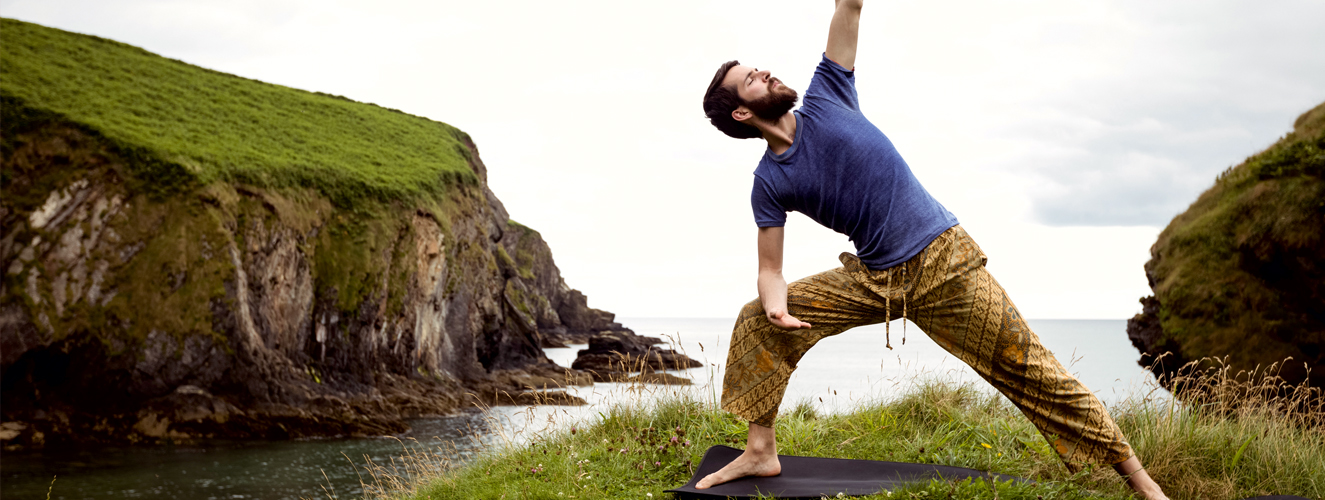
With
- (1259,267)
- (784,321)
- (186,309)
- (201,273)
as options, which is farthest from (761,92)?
(201,273)

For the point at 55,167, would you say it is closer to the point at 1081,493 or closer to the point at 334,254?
the point at 334,254

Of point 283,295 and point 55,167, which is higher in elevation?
point 55,167

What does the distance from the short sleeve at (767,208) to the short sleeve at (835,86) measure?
494mm

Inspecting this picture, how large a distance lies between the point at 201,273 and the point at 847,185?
78.3 ft

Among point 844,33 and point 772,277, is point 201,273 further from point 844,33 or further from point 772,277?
point 844,33

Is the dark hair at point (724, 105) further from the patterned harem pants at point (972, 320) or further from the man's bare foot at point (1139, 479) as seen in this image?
the man's bare foot at point (1139, 479)

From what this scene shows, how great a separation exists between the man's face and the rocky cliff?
1422 centimetres

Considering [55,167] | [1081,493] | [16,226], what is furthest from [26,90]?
[1081,493]

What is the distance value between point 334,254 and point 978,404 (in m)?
25.6

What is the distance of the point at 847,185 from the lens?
345 cm

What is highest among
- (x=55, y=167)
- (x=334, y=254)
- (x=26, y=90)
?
(x=26, y=90)

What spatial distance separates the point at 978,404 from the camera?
5801 millimetres

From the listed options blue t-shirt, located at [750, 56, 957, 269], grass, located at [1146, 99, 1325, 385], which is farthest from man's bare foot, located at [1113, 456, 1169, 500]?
grass, located at [1146, 99, 1325, 385]

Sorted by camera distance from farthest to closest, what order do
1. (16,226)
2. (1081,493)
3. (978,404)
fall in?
(16,226), (978,404), (1081,493)
